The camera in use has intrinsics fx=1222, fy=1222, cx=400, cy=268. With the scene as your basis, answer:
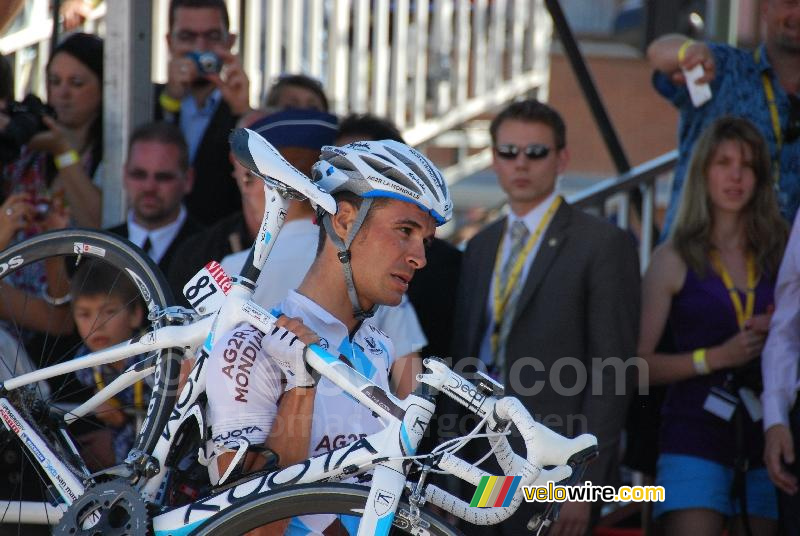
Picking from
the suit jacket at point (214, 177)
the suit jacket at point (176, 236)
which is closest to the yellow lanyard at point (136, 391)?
the suit jacket at point (176, 236)

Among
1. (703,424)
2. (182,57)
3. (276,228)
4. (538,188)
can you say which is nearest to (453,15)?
(182,57)

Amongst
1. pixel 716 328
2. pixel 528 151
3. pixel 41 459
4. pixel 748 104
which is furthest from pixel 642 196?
pixel 41 459

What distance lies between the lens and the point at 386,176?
3332mm

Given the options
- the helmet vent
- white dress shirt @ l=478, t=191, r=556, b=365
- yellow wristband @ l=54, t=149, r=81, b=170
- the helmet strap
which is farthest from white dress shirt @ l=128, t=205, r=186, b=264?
the helmet vent

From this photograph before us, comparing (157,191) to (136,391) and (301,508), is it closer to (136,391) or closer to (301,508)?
(136,391)

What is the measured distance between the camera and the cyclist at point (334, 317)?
3.21 meters

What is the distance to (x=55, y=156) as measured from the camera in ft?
18.8

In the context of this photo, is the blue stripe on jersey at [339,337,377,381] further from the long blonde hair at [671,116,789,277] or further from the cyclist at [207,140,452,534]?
the long blonde hair at [671,116,789,277]

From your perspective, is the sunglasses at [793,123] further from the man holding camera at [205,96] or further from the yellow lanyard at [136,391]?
the yellow lanyard at [136,391]

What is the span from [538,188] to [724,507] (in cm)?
156

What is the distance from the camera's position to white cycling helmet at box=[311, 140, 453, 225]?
3330 mm

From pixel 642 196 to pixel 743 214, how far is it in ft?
6.40

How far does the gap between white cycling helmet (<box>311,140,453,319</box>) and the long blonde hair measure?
2.16 m

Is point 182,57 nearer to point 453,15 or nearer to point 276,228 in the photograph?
point 276,228
